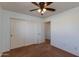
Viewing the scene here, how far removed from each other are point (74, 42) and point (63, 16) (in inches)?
56.2

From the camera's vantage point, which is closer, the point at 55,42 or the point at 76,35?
the point at 76,35

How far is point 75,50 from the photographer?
11.3 feet

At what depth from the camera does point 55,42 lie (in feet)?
16.4

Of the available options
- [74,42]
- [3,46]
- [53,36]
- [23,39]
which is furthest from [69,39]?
[3,46]

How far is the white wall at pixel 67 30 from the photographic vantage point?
3.37m

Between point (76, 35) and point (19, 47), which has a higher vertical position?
point (76, 35)

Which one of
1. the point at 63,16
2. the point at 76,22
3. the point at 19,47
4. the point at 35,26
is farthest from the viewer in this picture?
the point at 35,26

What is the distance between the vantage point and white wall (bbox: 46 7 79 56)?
3373mm

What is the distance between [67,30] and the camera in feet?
Result: 12.7

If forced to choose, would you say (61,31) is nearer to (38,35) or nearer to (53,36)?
(53,36)

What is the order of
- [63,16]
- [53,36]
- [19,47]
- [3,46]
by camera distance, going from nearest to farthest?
[3,46] → [63,16] → [19,47] → [53,36]

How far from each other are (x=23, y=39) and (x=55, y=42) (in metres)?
1.90

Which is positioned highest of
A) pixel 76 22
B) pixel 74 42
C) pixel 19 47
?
pixel 76 22

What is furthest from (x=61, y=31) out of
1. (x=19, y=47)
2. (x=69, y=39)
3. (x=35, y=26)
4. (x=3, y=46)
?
(x=3, y=46)
